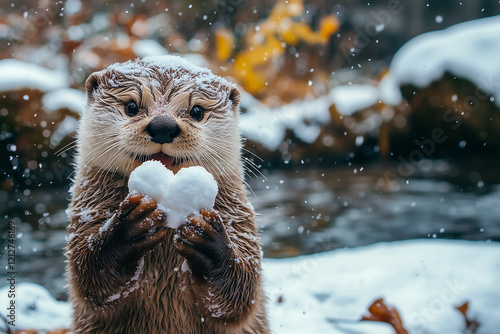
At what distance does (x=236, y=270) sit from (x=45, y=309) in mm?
1227

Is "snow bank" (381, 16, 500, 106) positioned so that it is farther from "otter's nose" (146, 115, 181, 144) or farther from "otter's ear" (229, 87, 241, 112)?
"otter's nose" (146, 115, 181, 144)

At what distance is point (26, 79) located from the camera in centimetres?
477

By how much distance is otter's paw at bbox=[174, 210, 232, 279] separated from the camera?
1148 mm

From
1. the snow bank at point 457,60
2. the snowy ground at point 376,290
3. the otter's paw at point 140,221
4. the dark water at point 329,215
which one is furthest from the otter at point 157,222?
the snow bank at point 457,60

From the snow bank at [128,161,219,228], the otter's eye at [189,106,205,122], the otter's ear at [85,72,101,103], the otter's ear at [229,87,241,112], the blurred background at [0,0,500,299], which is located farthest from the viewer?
the blurred background at [0,0,500,299]

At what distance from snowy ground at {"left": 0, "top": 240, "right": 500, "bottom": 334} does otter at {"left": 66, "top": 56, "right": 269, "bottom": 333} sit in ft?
2.12

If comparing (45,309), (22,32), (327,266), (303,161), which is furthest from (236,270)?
(22,32)

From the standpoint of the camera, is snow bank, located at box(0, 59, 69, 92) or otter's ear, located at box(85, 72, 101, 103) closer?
otter's ear, located at box(85, 72, 101, 103)

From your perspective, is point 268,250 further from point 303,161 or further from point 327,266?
point 303,161

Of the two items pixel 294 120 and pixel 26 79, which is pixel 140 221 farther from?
pixel 294 120

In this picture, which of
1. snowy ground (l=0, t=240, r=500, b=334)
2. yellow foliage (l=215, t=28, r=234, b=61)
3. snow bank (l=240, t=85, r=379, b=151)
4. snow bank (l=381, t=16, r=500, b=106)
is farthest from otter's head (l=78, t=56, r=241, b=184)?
snow bank (l=381, t=16, r=500, b=106)

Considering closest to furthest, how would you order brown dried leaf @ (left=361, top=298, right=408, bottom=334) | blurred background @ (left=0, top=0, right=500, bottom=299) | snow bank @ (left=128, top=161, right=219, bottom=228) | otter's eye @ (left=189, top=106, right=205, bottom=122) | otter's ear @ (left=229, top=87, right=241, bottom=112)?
snow bank @ (left=128, top=161, right=219, bottom=228), otter's eye @ (left=189, top=106, right=205, bottom=122), otter's ear @ (left=229, top=87, right=241, bottom=112), brown dried leaf @ (left=361, top=298, right=408, bottom=334), blurred background @ (left=0, top=0, right=500, bottom=299)

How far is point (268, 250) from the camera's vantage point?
3.08 meters

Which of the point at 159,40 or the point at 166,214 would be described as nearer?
the point at 166,214
